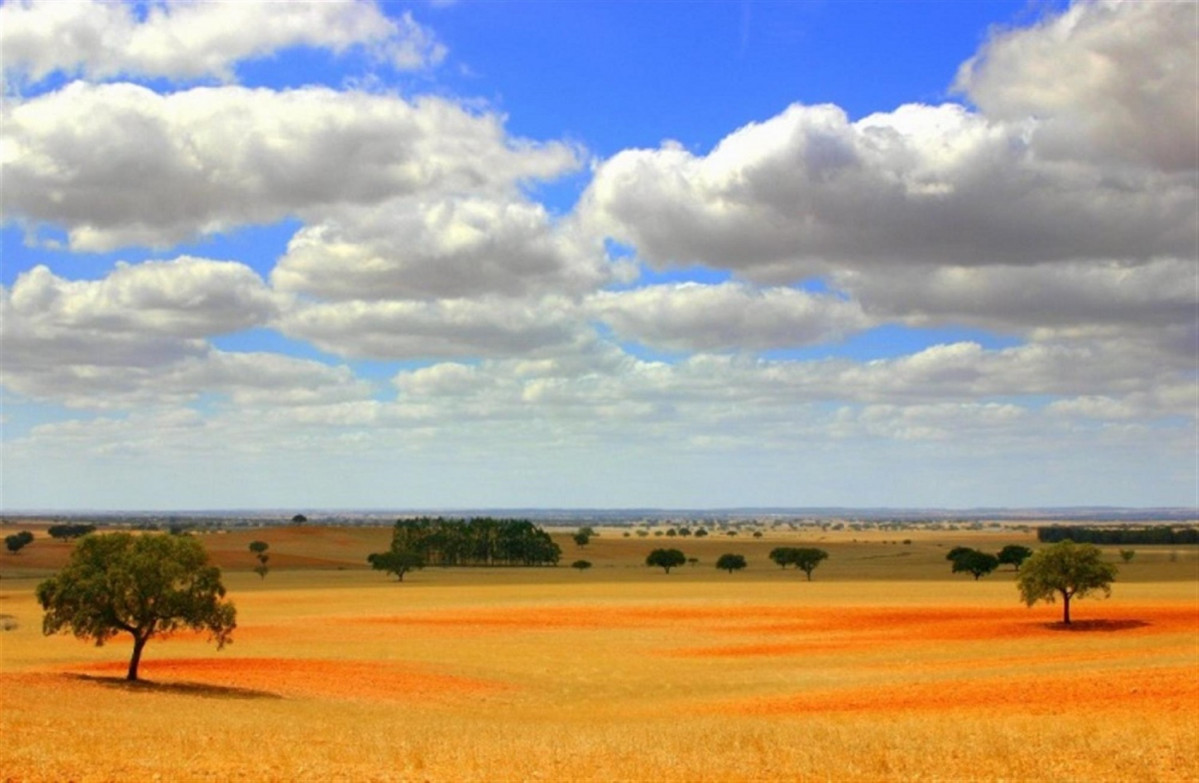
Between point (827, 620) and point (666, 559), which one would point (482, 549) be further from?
point (827, 620)

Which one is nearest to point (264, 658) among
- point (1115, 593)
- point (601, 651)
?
point (601, 651)

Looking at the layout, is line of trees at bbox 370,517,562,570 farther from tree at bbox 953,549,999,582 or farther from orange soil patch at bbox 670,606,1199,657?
orange soil patch at bbox 670,606,1199,657

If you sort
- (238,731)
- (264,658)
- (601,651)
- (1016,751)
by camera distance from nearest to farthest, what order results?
(1016,751) → (238,731) → (264,658) → (601,651)

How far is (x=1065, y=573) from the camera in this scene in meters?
74.3

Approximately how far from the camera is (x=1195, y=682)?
127 feet

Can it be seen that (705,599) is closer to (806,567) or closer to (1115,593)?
(1115,593)

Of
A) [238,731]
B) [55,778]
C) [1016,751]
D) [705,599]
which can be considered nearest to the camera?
[55,778]

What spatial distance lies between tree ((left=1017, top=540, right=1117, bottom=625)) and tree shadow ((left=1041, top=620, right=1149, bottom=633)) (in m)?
1.05

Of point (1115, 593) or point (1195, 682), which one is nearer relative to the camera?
point (1195, 682)

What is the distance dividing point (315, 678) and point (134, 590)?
818 centimetres

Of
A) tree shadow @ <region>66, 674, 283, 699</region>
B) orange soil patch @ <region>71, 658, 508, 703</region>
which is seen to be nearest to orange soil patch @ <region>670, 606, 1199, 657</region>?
orange soil patch @ <region>71, 658, 508, 703</region>

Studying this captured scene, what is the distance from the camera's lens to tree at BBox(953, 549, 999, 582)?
5418 inches

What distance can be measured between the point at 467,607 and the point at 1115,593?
5601 cm

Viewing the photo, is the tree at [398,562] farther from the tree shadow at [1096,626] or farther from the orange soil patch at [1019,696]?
the orange soil patch at [1019,696]
